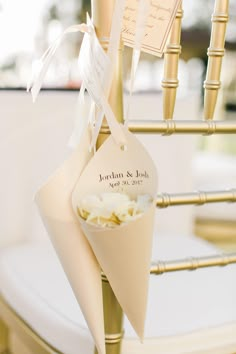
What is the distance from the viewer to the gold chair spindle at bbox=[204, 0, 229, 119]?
69cm

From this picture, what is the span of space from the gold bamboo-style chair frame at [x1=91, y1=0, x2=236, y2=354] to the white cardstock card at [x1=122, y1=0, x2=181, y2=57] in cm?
3

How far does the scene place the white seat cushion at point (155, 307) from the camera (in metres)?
0.84

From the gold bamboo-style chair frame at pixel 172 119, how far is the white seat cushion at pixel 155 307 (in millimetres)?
109

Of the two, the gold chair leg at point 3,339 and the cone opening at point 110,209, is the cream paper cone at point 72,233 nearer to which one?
the cone opening at point 110,209

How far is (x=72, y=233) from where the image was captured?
2.06 ft


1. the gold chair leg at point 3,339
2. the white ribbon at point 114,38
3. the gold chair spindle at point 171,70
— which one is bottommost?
the gold chair leg at point 3,339

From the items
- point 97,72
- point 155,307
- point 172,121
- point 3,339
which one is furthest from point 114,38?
point 3,339

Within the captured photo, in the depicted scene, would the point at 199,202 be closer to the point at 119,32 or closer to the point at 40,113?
the point at 119,32

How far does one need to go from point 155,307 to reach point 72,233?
0.40 meters

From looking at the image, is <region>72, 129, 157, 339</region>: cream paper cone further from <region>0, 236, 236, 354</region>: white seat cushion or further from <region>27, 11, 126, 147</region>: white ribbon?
<region>0, 236, 236, 354</region>: white seat cushion

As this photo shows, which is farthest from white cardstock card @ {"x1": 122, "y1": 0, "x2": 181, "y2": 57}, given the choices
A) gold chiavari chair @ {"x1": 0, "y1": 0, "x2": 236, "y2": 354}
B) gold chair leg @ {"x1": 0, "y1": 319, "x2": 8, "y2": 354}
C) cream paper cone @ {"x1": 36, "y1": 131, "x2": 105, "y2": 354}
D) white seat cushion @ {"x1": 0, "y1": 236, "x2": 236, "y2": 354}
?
gold chair leg @ {"x1": 0, "y1": 319, "x2": 8, "y2": 354}

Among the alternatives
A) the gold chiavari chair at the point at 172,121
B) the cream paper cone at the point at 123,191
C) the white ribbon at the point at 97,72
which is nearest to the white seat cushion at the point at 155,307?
the gold chiavari chair at the point at 172,121

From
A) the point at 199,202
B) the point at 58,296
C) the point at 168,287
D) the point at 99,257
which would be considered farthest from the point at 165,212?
the point at 99,257

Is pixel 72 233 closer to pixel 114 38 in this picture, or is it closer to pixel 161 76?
pixel 114 38
